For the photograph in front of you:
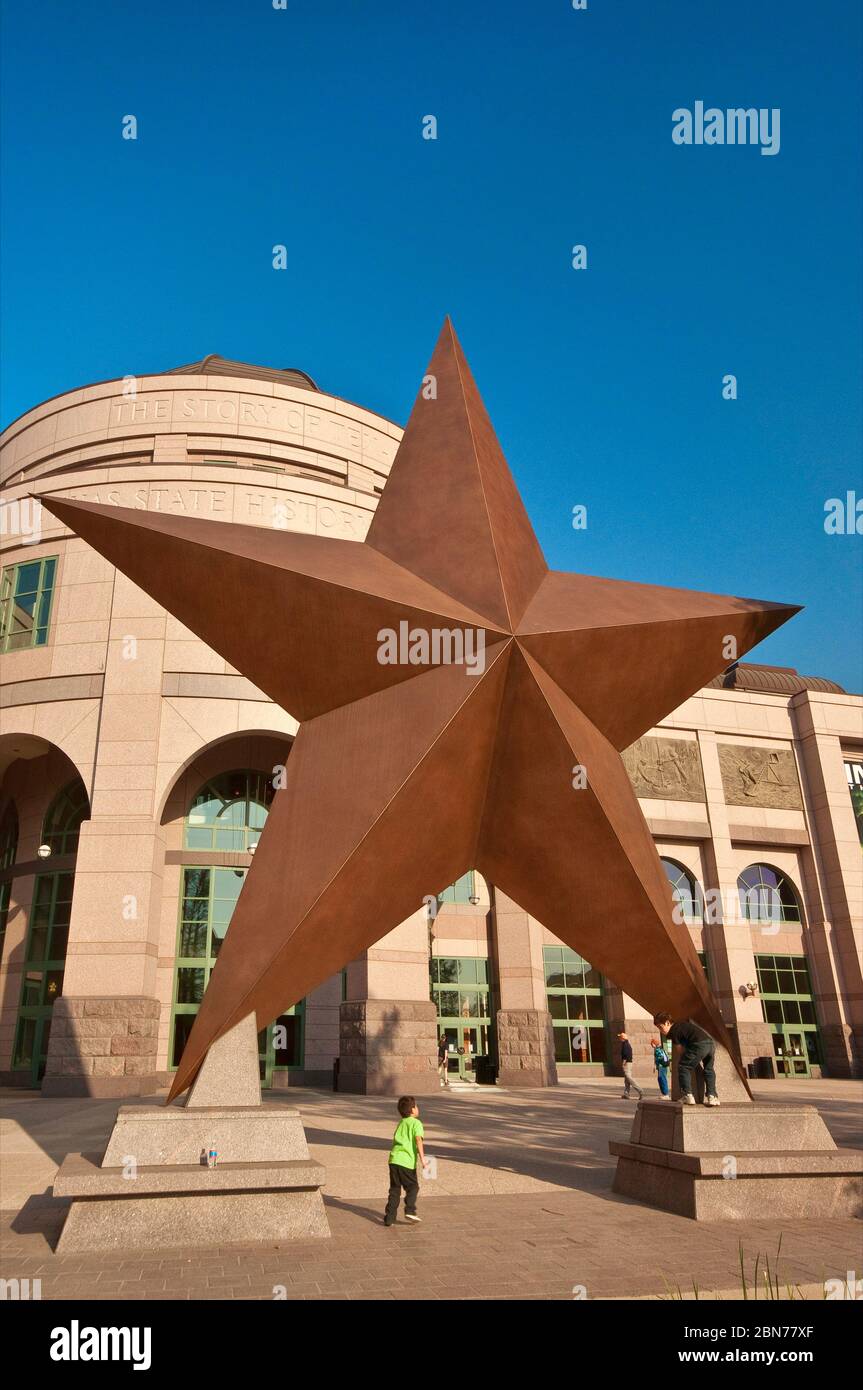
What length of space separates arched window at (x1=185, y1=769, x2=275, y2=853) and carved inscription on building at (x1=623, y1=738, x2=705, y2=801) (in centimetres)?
1504

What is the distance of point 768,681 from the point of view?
4319cm

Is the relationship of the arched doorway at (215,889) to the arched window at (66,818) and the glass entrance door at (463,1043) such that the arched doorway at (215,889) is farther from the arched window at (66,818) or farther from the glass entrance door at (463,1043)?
the glass entrance door at (463,1043)

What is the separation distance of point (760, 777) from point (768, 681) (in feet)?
24.0

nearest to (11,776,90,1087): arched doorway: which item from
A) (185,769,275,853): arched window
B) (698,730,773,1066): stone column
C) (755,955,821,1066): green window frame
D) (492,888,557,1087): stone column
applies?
(185,769,275,853): arched window

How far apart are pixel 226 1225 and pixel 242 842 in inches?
795

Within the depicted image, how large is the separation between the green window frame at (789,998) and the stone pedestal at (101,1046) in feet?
76.3

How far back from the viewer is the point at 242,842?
1099 inches

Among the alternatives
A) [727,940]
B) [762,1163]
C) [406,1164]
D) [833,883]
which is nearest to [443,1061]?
[727,940]

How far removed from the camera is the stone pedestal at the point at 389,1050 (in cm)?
2381

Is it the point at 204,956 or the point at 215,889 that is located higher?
the point at 215,889

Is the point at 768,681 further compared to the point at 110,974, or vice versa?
the point at 768,681

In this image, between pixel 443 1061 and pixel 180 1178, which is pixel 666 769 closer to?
pixel 443 1061
